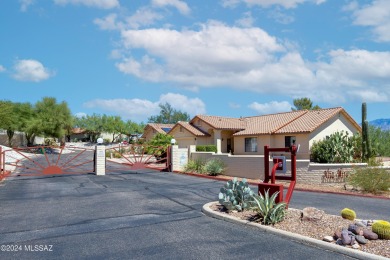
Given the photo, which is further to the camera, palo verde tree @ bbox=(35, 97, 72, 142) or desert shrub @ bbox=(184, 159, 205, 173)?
palo verde tree @ bbox=(35, 97, 72, 142)

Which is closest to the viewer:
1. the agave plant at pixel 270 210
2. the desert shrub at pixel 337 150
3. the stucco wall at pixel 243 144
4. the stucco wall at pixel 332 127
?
the agave plant at pixel 270 210

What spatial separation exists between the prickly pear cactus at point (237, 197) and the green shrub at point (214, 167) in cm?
1328

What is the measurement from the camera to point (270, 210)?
28.8 feet

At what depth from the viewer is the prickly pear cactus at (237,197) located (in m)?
10.1

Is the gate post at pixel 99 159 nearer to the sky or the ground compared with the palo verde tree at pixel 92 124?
nearer to the ground

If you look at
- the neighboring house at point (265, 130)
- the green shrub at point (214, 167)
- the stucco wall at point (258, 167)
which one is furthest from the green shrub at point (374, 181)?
the neighboring house at point (265, 130)

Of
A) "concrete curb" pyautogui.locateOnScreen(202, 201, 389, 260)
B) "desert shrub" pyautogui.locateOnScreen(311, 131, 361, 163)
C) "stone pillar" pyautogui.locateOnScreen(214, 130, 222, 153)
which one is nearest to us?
"concrete curb" pyautogui.locateOnScreen(202, 201, 389, 260)

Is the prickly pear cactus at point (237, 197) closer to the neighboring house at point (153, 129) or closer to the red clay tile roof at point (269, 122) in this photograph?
the red clay tile roof at point (269, 122)

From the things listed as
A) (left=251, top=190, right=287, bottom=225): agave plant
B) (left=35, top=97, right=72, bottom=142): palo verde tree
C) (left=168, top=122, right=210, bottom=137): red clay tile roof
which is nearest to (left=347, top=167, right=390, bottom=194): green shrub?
(left=251, top=190, right=287, bottom=225): agave plant

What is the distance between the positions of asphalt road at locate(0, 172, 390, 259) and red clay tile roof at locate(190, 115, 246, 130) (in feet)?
84.6

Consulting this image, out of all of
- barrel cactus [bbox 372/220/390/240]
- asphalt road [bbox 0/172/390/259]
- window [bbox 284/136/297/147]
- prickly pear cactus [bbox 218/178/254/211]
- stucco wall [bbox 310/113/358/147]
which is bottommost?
asphalt road [bbox 0/172/390/259]

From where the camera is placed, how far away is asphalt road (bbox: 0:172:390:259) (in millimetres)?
6820

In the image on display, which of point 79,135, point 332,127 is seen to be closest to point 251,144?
point 332,127

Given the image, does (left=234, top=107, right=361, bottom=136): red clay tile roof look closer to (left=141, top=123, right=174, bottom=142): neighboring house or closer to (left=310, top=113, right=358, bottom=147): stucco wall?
(left=310, top=113, right=358, bottom=147): stucco wall
